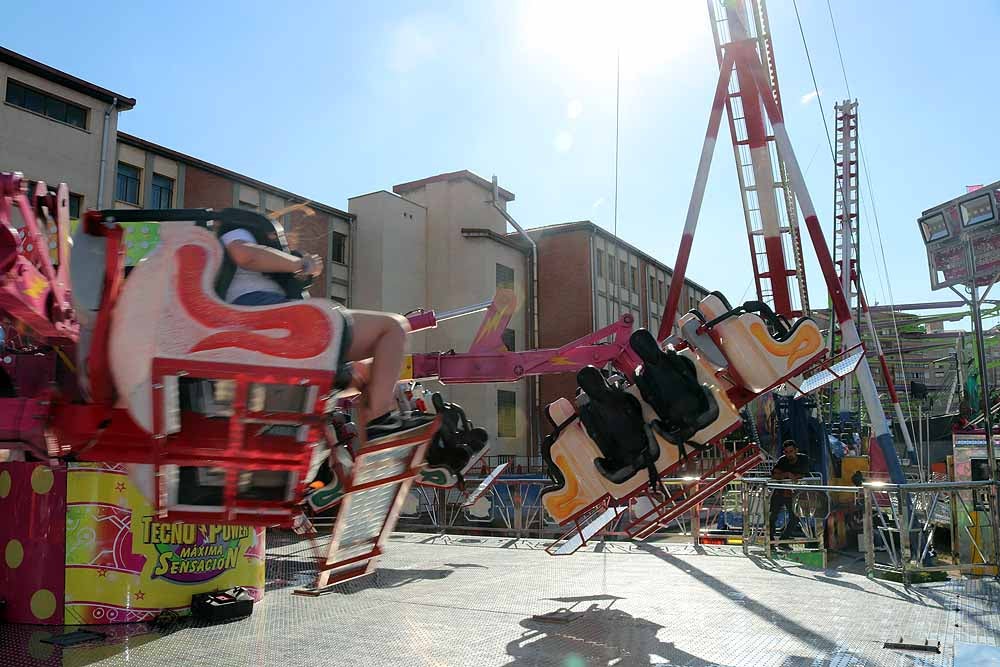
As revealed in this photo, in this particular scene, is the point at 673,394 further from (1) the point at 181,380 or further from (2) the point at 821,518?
(2) the point at 821,518

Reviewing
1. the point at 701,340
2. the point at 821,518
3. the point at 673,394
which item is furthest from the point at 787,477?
the point at 673,394

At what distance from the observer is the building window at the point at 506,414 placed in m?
28.3

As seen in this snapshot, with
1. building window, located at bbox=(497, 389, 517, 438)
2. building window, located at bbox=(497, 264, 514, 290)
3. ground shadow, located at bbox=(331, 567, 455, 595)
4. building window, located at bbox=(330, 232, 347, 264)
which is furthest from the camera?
building window, located at bbox=(497, 389, 517, 438)

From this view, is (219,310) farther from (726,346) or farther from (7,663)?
(7,663)

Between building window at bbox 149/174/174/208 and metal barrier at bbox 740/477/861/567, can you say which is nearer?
metal barrier at bbox 740/477/861/567

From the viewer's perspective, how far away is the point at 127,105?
61.9ft

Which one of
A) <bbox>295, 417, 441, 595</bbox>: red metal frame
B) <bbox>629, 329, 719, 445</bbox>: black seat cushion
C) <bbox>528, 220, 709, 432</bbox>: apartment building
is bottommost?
<bbox>295, 417, 441, 595</bbox>: red metal frame

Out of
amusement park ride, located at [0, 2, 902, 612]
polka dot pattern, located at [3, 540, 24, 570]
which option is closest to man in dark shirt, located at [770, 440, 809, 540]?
amusement park ride, located at [0, 2, 902, 612]

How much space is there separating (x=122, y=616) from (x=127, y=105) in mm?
16116

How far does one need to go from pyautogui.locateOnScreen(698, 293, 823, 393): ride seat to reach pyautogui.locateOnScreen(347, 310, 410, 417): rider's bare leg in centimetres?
294

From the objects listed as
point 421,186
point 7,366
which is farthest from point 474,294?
point 7,366

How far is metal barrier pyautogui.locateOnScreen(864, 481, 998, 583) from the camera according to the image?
7.87m

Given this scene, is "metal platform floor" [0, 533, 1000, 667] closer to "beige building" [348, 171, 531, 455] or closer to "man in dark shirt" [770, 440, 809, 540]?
"man in dark shirt" [770, 440, 809, 540]

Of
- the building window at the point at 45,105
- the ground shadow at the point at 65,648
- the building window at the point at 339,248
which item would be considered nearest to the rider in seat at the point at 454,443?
the ground shadow at the point at 65,648
